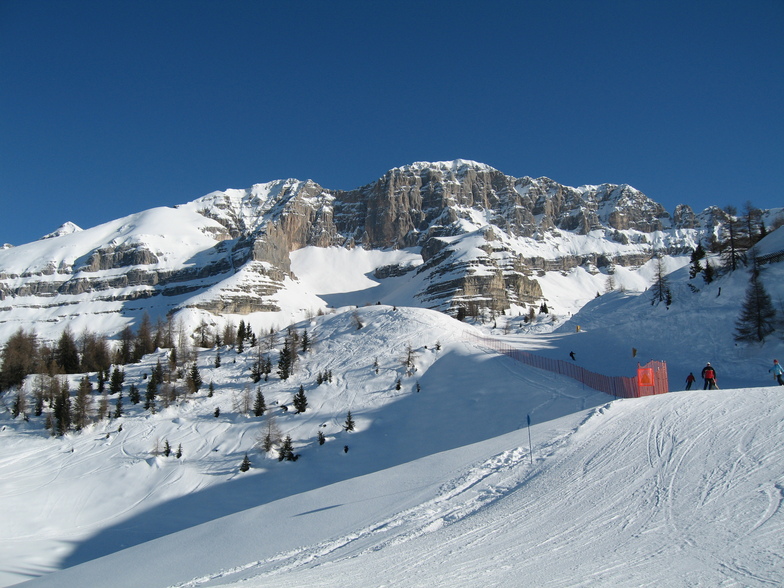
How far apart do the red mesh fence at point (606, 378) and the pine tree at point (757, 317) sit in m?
6.66

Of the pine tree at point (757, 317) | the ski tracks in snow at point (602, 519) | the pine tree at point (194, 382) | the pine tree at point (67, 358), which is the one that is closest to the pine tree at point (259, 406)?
the pine tree at point (194, 382)

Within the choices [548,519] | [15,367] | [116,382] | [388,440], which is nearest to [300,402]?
[388,440]

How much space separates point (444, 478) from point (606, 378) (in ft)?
49.4

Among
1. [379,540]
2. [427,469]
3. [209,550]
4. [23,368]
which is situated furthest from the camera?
[23,368]

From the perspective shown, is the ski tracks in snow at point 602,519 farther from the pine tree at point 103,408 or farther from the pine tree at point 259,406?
the pine tree at point 103,408

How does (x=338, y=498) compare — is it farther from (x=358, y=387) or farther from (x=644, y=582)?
(x=358, y=387)

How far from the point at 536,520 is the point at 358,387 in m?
31.6

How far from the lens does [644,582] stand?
6367mm

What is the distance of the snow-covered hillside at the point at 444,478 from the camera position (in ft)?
26.1

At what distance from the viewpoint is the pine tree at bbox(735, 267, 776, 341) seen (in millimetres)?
29141

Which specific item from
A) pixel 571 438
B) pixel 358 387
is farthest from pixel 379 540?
pixel 358 387

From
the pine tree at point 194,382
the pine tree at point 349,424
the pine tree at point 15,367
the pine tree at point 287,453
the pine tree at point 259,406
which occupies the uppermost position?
the pine tree at point 15,367

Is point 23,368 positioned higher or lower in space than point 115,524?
higher

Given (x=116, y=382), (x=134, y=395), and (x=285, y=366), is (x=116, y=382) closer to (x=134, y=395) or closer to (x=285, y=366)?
(x=134, y=395)
